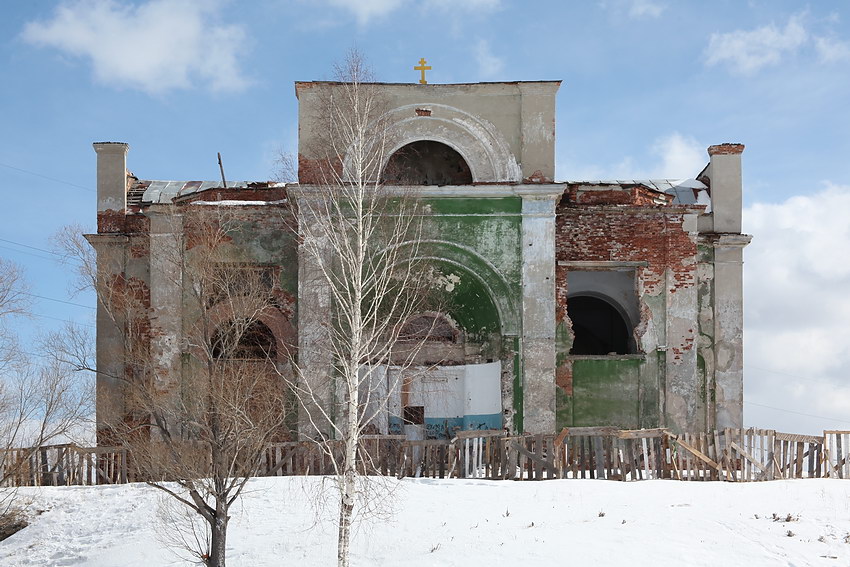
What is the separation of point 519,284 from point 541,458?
4.81 m

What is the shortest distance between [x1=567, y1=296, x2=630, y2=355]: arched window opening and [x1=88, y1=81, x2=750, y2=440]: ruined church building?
4.39 m

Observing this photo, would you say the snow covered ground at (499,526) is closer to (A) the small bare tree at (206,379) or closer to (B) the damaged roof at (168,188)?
(A) the small bare tree at (206,379)

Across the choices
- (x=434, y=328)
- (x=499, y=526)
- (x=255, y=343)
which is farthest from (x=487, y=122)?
(x=499, y=526)

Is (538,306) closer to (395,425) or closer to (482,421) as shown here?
(482,421)

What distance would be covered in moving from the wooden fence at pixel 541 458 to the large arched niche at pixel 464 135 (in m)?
5.99

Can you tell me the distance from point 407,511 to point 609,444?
4.39m

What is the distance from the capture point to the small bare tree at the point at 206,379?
16.3 metres

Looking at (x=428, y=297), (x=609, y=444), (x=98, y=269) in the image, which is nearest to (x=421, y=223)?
(x=428, y=297)

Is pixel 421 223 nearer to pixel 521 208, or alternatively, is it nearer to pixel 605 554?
pixel 521 208

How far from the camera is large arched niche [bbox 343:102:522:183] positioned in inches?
915

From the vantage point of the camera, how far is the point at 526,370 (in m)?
22.4

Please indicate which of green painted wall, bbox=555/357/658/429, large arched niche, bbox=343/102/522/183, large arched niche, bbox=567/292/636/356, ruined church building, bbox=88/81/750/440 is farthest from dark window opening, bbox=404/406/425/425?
large arched niche, bbox=567/292/636/356

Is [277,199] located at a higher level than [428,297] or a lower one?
higher

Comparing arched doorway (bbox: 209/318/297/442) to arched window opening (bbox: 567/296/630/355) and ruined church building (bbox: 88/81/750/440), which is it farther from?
arched window opening (bbox: 567/296/630/355)
